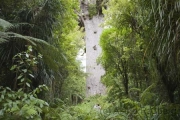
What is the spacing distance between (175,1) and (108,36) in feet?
8.11

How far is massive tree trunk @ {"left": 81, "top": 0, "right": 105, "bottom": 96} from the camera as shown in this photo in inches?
281

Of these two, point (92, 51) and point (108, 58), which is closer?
point (108, 58)

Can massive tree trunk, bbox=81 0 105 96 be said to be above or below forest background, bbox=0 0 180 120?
above

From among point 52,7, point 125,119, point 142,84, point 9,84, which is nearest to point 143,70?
point 142,84

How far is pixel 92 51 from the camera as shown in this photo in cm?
769

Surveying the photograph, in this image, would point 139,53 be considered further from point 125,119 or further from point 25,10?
point 25,10

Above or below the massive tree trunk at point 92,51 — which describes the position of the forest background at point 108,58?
below

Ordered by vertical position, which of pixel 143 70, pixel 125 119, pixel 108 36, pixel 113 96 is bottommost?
pixel 125 119

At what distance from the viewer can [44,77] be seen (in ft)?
13.7

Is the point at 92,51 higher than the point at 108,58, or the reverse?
the point at 92,51

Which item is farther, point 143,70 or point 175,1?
point 143,70

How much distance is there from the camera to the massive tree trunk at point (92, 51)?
7.15m

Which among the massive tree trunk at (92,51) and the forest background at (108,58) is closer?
the forest background at (108,58)

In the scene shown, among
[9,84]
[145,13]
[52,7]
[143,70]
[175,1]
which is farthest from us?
[143,70]
